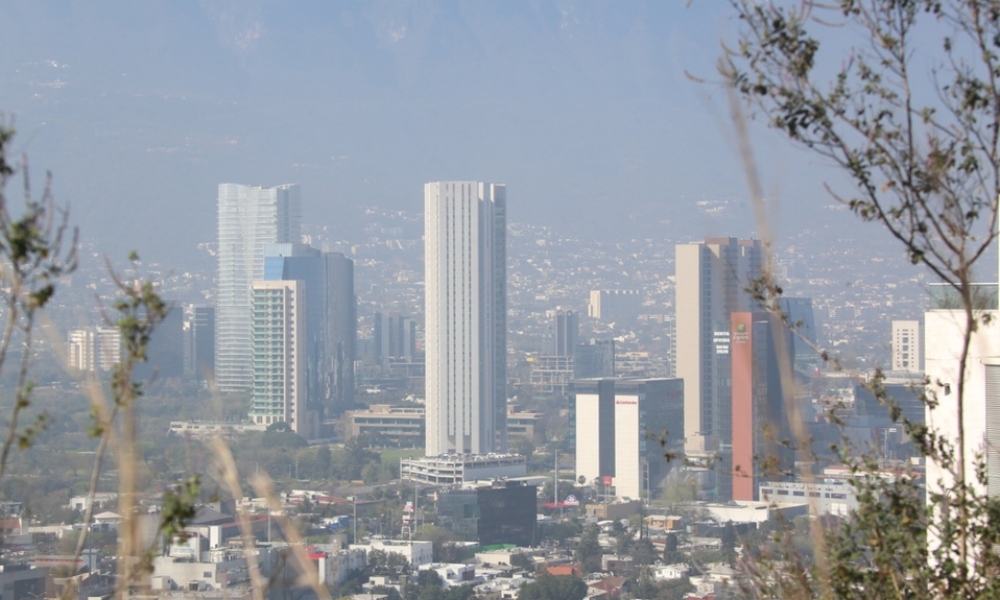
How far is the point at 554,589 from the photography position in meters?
11.0

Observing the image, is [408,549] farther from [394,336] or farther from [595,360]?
[394,336]

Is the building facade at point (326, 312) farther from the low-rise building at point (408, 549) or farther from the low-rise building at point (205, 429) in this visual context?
the low-rise building at point (408, 549)

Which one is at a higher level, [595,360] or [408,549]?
[595,360]

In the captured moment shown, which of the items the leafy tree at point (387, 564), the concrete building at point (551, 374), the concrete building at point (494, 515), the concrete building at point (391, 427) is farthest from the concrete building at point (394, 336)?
the leafy tree at point (387, 564)

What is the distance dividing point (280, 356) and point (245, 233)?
689cm

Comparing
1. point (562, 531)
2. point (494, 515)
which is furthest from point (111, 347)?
point (494, 515)

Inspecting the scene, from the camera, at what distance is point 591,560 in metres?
13.6

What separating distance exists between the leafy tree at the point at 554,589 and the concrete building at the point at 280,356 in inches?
599

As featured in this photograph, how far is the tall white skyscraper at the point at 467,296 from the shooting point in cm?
2508

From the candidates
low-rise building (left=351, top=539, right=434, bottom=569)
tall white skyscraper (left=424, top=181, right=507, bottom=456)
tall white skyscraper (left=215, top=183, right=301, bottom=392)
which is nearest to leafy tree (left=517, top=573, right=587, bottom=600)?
low-rise building (left=351, top=539, right=434, bottom=569)

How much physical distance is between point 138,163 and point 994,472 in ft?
132

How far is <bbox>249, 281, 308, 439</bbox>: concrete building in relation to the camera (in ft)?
85.8

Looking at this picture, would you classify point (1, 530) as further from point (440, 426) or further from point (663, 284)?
point (663, 284)

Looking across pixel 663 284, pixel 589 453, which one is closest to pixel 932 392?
pixel 589 453
